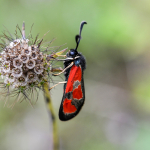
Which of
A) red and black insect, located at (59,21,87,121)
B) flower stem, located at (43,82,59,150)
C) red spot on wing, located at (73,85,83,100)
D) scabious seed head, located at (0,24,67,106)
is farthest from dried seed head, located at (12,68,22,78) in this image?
red spot on wing, located at (73,85,83,100)

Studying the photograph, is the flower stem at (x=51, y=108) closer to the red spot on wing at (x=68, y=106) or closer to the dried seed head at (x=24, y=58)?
the red spot on wing at (x=68, y=106)

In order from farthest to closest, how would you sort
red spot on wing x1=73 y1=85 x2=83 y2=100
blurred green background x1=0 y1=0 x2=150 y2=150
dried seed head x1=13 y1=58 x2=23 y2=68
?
blurred green background x1=0 y1=0 x2=150 y2=150 → red spot on wing x1=73 y1=85 x2=83 y2=100 → dried seed head x1=13 y1=58 x2=23 y2=68

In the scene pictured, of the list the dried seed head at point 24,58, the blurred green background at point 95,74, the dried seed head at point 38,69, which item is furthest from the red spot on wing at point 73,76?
the blurred green background at point 95,74

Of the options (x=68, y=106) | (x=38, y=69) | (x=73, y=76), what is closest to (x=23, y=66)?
(x=38, y=69)

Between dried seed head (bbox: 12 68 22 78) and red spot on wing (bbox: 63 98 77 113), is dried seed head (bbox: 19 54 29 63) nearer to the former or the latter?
dried seed head (bbox: 12 68 22 78)

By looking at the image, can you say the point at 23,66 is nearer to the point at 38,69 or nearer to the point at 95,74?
the point at 38,69
